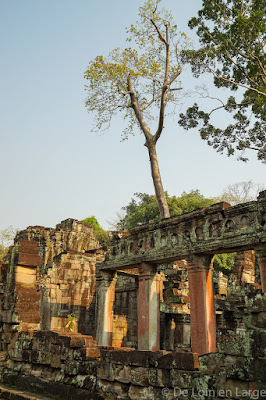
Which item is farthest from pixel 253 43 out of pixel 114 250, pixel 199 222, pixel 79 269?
pixel 79 269

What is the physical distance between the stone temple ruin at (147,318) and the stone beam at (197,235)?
0.10 ft

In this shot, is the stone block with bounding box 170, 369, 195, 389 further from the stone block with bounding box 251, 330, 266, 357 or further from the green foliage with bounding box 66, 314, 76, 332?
the green foliage with bounding box 66, 314, 76, 332

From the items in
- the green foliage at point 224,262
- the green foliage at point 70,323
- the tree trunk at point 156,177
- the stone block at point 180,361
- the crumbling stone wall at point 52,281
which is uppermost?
the tree trunk at point 156,177

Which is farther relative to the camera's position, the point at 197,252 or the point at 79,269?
the point at 79,269

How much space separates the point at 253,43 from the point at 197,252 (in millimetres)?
9206

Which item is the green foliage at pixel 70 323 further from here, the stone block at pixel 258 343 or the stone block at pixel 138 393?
the stone block at pixel 258 343

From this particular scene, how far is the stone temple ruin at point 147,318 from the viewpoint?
411 cm

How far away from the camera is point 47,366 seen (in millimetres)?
7312

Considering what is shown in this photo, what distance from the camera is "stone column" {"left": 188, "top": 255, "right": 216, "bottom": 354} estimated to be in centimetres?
920

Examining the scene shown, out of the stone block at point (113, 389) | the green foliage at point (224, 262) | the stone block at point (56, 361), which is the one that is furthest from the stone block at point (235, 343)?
the green foliage at point (224, 262)

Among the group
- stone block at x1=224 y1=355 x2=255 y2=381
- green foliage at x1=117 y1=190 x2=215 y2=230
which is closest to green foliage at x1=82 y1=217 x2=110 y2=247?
green foliage at x1=117 y1=190 x2=215 y2=230

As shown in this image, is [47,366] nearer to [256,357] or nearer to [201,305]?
[201,305]

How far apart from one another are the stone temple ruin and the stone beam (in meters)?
0.03

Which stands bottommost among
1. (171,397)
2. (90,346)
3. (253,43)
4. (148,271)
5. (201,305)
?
(171,397)
